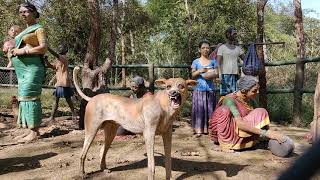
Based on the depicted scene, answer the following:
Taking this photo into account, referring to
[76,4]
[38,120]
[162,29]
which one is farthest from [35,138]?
[162,29]

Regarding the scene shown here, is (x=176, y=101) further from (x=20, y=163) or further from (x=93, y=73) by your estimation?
(x=93, y=73)

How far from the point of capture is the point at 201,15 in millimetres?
19375

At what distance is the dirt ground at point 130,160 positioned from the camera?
412 cm

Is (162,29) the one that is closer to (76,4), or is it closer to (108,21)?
(108,21)

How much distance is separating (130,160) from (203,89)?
1773mm

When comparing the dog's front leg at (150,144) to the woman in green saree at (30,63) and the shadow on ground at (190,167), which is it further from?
the woman in green saree at (30,63)

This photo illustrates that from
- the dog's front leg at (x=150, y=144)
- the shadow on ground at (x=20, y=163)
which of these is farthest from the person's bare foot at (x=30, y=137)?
the dog's front leg at (x=150, y=144)

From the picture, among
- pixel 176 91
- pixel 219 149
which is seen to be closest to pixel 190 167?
pixel 219 149

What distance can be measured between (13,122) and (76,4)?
11463mm

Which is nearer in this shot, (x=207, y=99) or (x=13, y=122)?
(x=207, y=99)

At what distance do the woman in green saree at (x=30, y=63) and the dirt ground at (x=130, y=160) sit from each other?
467 mm

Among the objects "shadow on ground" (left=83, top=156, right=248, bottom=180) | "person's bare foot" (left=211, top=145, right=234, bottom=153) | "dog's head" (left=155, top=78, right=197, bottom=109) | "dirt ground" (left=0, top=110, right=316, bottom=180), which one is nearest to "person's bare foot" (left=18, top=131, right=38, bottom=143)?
"dirt ground" (left=0, top=110, right=316, bottom=180)

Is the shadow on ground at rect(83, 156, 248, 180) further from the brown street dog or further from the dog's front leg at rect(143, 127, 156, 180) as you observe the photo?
the dog's front leg at rect(143, 127, 156, 180)

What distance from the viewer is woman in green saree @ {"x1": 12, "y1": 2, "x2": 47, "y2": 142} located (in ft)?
17.2
